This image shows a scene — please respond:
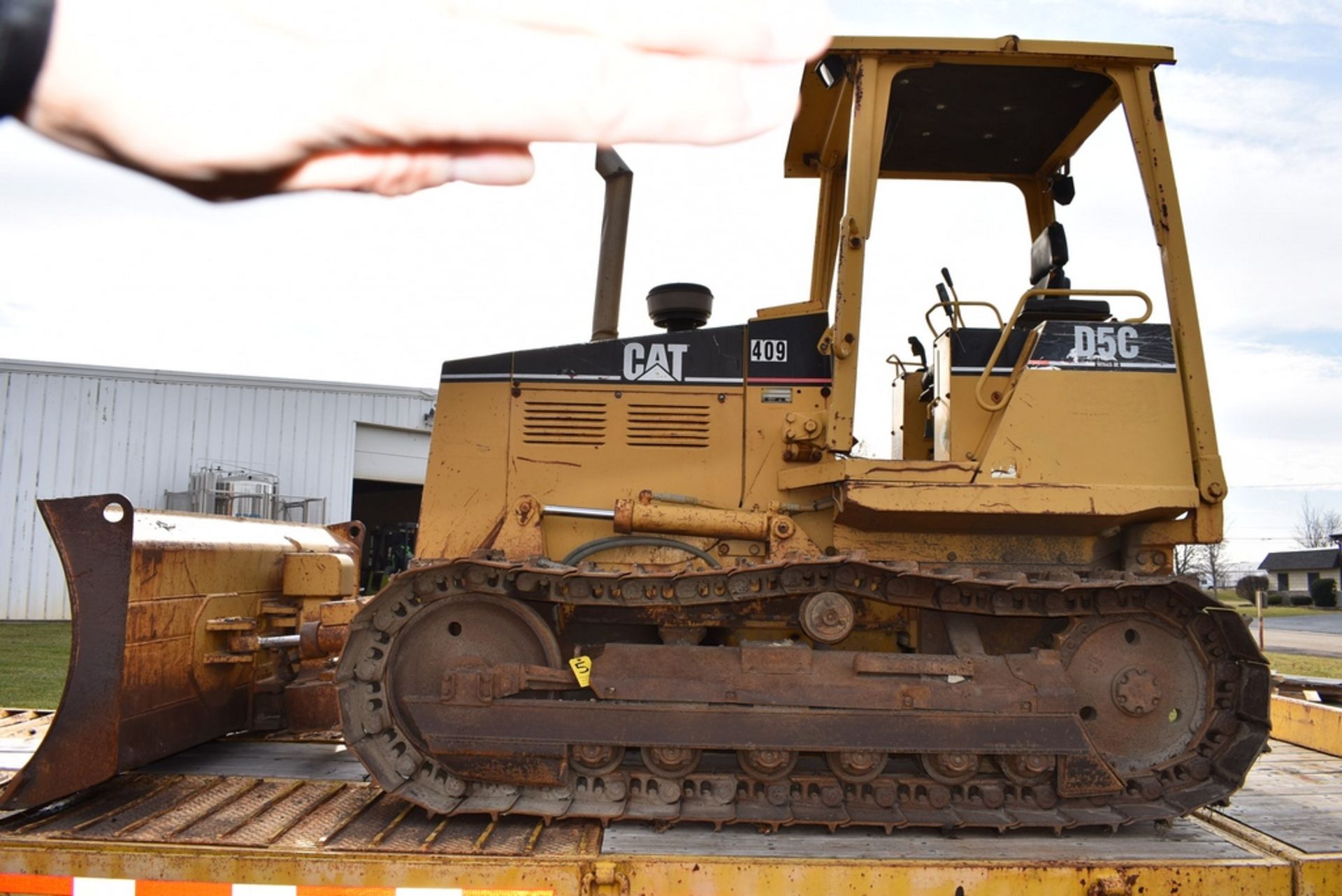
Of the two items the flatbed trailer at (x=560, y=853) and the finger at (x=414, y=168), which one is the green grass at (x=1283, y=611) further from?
the finger at (x=414, y=168)

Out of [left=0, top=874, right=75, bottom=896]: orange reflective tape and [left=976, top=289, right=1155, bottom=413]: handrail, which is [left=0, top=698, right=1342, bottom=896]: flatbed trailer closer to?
[left=0, top=874, right=75, bottom=896]: orange reflective tape

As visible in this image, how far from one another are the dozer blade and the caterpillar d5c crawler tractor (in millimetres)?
19

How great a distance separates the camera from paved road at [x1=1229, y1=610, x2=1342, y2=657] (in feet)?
67.4

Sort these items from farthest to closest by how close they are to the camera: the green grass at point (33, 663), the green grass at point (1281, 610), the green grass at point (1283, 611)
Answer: the green grass at point (1281, 610) → the green grass at point (1283, 611) → the green grass at point (33, 663)

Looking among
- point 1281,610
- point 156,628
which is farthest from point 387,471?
point 1281,610

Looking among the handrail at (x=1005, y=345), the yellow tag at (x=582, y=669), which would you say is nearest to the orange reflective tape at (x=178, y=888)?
the yellow tag at (x=582, y=669)

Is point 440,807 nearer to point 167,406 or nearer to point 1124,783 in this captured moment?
point 1124,783

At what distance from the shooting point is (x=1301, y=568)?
56.8 meters

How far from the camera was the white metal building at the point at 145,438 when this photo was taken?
61.2 ft

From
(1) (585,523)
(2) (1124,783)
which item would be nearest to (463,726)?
(1) (585,523)

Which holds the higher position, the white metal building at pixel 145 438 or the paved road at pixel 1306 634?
the white metal building at pixel 145 438

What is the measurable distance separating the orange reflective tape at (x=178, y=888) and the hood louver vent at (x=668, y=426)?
268cm

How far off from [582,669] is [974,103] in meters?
4.02

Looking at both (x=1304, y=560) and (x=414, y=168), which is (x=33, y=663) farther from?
(x=1304, y=560)
